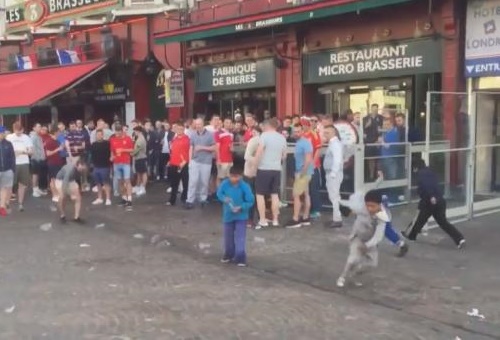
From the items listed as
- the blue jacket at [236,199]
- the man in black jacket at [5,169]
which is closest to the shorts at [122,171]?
the man in black jacket at [5,169]

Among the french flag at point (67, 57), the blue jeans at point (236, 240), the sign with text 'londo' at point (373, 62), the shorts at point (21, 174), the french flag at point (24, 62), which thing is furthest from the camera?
the french flag at point (24, 62)

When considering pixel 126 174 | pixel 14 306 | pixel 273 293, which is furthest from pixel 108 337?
pixel 126 174

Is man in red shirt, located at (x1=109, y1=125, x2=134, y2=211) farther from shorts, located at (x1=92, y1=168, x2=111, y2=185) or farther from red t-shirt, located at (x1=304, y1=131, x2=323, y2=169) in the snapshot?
red t-shirt, located at (x1=304, y1=131, x2=323, y2=169)

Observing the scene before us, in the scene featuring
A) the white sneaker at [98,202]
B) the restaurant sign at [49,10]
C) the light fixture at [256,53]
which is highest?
the restaurant sign at [49,10]

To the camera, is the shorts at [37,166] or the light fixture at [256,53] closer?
the shorts at [37,166]

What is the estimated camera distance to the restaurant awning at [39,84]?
2208cm

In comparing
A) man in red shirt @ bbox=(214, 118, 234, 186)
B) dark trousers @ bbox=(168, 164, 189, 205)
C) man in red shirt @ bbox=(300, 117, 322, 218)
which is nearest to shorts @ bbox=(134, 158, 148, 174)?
dark trousers @ bbox=(168, 164, 189, 205)

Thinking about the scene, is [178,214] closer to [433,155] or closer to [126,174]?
[126,174]

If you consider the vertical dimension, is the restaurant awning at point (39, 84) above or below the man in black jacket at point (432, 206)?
above

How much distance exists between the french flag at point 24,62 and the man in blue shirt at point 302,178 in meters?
19.0

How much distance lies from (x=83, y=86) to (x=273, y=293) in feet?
65.4

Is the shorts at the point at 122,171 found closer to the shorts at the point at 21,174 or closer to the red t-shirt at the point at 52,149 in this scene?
the shorts at the point at 21,174

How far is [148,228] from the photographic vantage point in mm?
11578

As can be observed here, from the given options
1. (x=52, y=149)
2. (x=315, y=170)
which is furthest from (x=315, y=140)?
(x=52, y=149)
